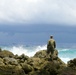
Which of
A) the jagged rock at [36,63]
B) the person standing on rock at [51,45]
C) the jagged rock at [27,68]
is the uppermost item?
the person standing on rock at [51,45]

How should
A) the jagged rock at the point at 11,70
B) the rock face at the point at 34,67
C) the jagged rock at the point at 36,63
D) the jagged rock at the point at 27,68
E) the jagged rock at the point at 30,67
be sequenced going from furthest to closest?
the jagged rock at the point at 36,63
the jagged rock at the point at 27,68
the jagged rock at the point at 30,67
the rock face at the point at 34,67
the jagged rock at the point at 11,70

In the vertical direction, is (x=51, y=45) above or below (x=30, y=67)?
above

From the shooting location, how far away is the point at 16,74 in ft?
78.4

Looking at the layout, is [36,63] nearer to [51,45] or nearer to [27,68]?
[27,68]

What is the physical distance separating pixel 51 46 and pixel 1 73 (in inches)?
268

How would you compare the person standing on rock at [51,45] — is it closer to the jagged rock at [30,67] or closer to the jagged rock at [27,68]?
the jagged rock at [30,67]

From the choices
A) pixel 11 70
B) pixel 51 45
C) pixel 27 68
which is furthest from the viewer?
pixel 51 45

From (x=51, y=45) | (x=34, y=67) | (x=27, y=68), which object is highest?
(x=51, y=45)

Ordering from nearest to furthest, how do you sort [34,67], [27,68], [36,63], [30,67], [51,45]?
[27,68]
[30,67]
[34,67]
[36,63]
[51,45]

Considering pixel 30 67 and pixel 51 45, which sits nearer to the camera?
pixel 30 67

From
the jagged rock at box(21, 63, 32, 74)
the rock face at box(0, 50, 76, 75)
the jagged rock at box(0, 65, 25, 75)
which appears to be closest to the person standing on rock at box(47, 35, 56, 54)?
the rock face at box(0, 50, 76, 75)

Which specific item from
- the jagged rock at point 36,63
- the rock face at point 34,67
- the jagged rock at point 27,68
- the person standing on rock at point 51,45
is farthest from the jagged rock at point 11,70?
the person standing on rock at point 51,45

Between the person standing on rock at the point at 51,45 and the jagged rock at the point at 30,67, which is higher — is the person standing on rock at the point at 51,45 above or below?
above

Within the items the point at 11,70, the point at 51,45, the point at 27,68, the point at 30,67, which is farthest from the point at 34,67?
the point at 51,45
